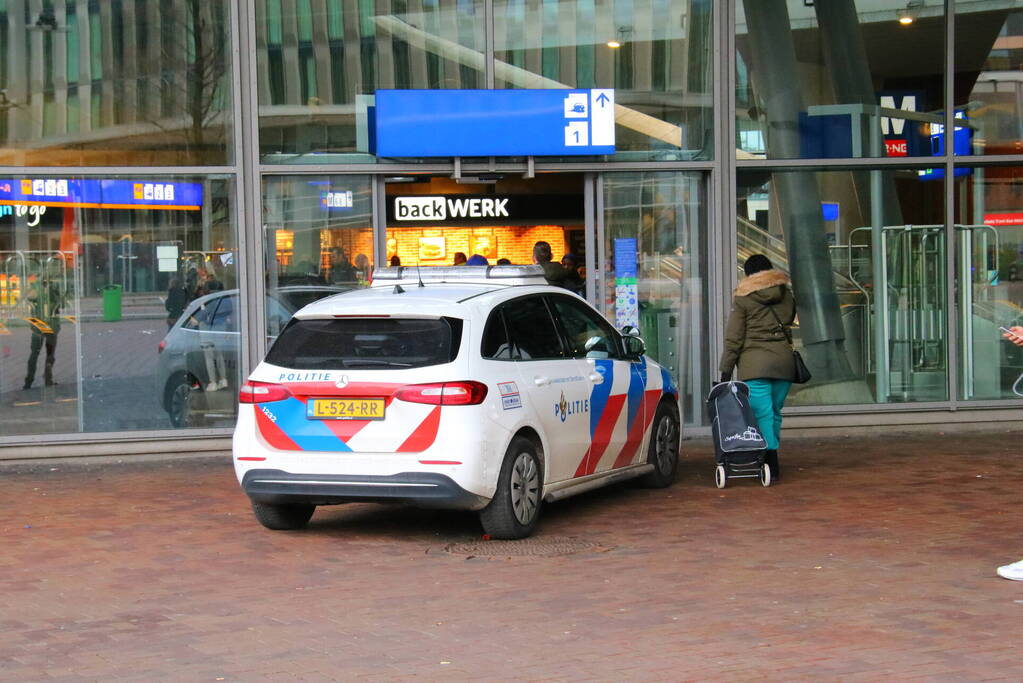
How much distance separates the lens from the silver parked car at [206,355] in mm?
13070

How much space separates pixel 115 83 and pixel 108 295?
196 cm

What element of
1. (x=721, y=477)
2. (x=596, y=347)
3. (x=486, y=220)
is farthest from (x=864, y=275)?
(x=596, y=347)

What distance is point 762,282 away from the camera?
11.1 m

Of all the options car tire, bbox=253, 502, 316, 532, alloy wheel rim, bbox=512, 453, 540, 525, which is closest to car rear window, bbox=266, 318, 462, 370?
alloy wheel rim, bbox=512, 453, 540, 525

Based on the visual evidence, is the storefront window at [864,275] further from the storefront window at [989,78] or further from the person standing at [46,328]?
the person standing at [46,328]

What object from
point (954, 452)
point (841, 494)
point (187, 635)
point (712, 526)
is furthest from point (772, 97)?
point (187, 635)

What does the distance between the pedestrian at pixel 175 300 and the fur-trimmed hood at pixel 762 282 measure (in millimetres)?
5158

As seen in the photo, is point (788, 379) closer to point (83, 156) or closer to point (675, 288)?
point (675, 288)

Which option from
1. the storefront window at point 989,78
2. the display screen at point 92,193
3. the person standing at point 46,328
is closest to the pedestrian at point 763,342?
the storefront window at point 989,78

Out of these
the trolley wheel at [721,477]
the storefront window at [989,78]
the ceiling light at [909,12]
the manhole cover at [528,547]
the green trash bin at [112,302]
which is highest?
the ceiling light at [909,12]

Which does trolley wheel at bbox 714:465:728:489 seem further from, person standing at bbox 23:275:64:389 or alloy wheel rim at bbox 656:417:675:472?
person standing at bbox 23:275:64:389

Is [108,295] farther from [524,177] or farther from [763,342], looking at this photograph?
[763,342]

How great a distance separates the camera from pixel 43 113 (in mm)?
12812

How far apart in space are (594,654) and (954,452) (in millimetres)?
7506
